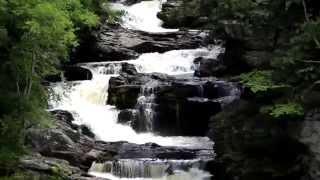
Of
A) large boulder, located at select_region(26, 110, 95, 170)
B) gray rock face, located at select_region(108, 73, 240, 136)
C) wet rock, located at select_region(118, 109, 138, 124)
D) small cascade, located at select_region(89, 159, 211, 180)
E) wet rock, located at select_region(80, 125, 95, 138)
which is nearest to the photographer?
small cascade, located at select_region(89, 159, 211, 180)

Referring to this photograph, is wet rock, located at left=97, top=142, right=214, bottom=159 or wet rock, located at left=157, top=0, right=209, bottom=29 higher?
wet rock, located at left=157, top=0, right=209, bottom=29

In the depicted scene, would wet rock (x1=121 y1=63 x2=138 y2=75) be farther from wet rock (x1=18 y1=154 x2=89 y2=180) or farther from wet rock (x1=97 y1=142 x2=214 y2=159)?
wet rock (x1=18 y1=154 x2=89 y2=180)

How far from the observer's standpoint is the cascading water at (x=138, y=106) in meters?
20.2

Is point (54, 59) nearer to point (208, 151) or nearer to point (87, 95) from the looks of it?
point (208, 151)

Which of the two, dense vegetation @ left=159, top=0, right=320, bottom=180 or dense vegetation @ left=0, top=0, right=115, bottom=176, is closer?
dense vegetation @ left=159, top=0, right=320, bottom=180

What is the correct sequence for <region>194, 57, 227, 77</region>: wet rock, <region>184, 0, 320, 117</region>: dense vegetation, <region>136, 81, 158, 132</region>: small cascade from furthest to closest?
<region>194, 57, 227, 77</region>: wet rock
<region>136, 81, 158, 132</region>: small cascade
<region>184, 0, 320, 117</region>: dense vegetation

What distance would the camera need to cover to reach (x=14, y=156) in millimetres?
18938

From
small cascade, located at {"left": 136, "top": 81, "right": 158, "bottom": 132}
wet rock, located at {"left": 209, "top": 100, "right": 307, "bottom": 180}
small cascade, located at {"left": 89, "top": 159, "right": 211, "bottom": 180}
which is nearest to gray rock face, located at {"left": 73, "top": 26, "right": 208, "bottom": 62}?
small cascade, located at {"left": 136, "top": 81, "right": 158, "bottom": 132}

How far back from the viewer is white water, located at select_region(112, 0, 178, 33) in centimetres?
4175

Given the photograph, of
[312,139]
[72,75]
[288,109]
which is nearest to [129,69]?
[72,75]

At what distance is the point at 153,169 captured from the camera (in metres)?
20.1

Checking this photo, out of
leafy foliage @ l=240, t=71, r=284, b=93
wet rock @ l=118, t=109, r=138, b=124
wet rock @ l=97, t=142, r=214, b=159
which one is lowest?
wet rock @ l=97, t=142, r=214, b=159

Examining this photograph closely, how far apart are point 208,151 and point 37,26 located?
8.50m

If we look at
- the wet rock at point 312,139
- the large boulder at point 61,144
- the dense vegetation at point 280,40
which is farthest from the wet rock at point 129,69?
the wet rock at point 312,139
